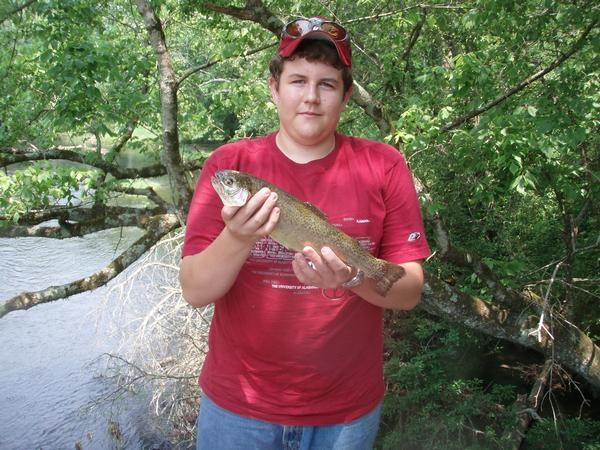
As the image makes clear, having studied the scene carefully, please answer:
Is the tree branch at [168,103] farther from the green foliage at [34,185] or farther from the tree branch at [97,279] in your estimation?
the green foliage at [34,185]

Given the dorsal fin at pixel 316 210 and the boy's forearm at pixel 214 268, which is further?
the dorsal fin at pixel 316 210

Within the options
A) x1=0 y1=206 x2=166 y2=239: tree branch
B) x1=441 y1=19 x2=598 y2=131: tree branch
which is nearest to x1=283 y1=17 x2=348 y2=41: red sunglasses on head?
x1=441 y1=19 x2=598 y2=131: tree branch

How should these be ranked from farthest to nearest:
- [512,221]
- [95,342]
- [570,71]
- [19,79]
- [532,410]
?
[95,342] → [512,221] → [19,79] → [532,410] → [570,71]

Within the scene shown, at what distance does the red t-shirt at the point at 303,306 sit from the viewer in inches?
81.7

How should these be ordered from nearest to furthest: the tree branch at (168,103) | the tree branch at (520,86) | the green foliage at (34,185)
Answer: the tree branch at (520,86)
the green foliage at (34,185)
the tree branch at (168,103)

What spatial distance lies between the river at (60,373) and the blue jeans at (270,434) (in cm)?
460

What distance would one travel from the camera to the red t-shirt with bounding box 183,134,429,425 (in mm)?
2076

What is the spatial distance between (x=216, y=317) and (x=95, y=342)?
735 cm

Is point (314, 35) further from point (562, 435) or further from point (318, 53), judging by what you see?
point (562, 435)

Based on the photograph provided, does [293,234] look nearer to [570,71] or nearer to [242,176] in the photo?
[242,176]

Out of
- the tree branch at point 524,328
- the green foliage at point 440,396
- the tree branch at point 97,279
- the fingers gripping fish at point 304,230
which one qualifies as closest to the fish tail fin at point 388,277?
the fingers gripping fish at point 304,230

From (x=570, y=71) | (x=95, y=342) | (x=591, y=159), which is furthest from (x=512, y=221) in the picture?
(x=95, y=342)

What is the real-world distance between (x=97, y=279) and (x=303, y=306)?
3929 millimetres

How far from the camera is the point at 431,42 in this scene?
8.05 meters
